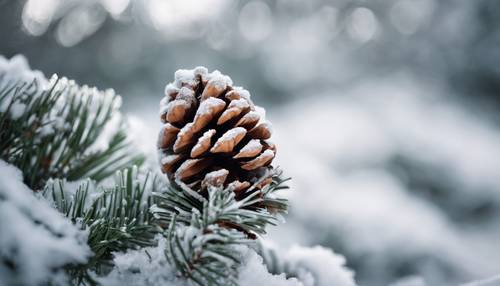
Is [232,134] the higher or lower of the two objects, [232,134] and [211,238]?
the higher

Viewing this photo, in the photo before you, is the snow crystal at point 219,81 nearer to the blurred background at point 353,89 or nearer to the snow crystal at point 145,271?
the snow crystal at point 145,271

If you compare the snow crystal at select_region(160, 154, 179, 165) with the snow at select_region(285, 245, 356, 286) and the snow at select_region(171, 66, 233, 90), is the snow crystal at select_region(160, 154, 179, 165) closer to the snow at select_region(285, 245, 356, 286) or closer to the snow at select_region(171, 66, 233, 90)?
the snow at select_region(171, 66, 233, 90)

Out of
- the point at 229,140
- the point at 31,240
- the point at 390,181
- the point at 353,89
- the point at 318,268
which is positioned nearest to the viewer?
the point at 31,240

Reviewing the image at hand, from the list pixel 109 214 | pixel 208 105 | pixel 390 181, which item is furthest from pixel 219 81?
pixel 390 181

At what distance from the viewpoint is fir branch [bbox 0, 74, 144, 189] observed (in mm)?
488

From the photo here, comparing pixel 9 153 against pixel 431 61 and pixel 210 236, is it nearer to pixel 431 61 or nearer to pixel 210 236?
pixel 210 236

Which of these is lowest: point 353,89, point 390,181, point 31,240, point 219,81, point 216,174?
point 31,240

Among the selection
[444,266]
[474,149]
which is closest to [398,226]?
[444,266]

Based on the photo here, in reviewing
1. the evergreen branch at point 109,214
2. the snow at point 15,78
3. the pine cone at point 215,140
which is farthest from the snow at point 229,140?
the snow at point 15,78

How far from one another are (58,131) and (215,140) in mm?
211

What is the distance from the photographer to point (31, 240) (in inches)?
14.0

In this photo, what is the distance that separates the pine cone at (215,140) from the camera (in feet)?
1.52

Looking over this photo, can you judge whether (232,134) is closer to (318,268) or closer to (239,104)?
(239,104)

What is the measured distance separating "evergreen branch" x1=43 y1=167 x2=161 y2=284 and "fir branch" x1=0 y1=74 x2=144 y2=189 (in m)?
0.04
